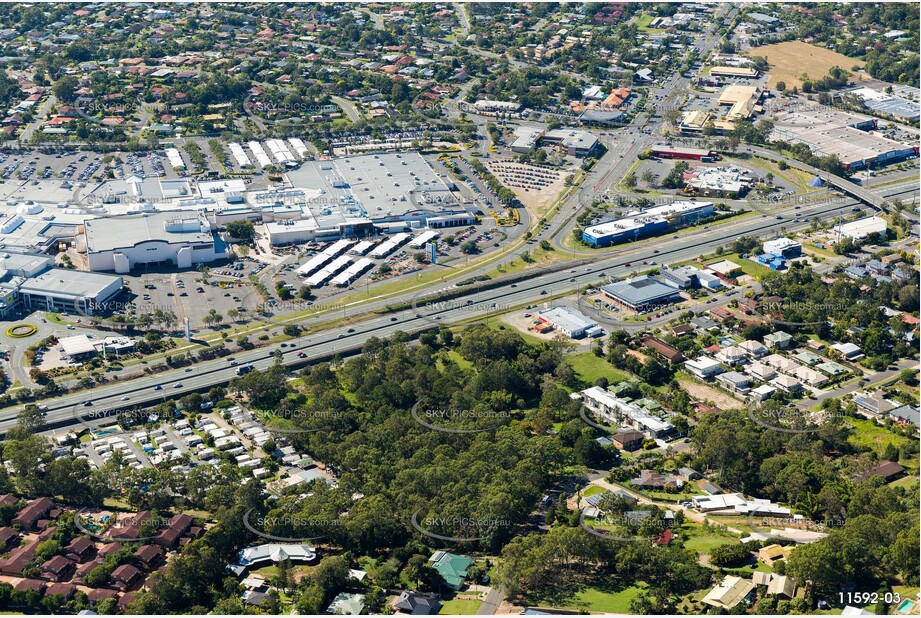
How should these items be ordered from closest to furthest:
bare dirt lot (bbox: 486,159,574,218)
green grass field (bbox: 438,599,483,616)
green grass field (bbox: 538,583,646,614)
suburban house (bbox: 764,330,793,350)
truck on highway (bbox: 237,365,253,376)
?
green grass field (bbox: 538,583,646,614) → green grass field (bbox: 438,599,483,616) → truck on highway (bbox: 237,365,253,376) → suburban house (bbox: 764,330,793,350) → bare dirt lot (bbox: 486,159,574,218)

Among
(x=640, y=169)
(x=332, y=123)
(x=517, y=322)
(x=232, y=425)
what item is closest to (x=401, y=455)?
(x=232, y=425)

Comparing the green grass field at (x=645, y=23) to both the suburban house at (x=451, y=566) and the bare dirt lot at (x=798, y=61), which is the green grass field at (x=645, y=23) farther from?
the suburban house at (x=451, y=566)

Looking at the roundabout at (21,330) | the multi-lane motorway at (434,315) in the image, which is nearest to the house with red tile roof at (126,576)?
the multi-lane motorway at (434,315)

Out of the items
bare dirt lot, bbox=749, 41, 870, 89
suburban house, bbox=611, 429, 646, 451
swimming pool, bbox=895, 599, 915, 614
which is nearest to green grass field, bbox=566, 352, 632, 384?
suburban house, bbox=611, 429, 646, 451

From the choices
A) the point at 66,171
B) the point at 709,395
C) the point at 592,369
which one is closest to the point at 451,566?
the point at 592,369

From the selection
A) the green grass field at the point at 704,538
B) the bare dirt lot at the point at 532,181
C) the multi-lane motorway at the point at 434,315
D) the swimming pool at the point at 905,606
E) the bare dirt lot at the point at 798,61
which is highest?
the swimming pool at the point at 905,606

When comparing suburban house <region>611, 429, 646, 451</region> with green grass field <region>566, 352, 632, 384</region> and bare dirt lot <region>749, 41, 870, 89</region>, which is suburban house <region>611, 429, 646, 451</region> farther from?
bare dirt lot <region>749, 41, 870, 89</region>

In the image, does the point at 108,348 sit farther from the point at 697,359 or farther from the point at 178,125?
the point at 178,125
